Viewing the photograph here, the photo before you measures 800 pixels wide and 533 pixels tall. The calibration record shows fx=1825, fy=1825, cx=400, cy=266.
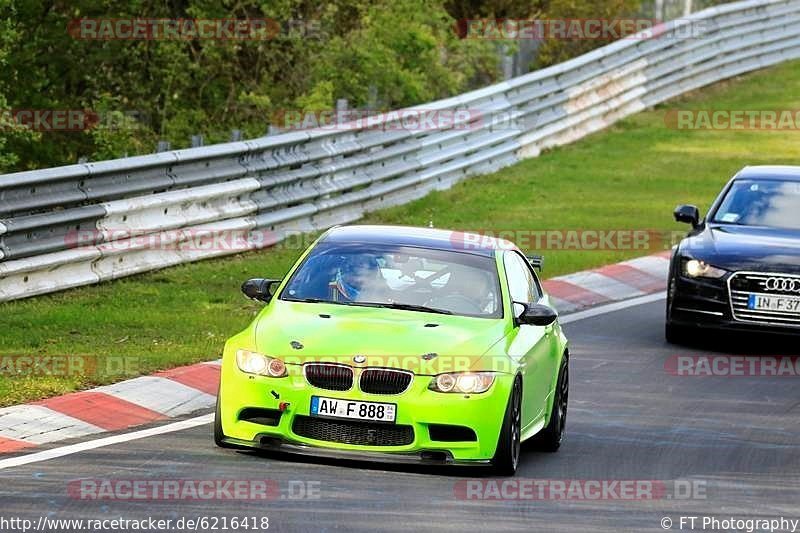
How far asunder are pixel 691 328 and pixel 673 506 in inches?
268

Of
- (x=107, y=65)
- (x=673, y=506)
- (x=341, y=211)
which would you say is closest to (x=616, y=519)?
(x=673, y=506)

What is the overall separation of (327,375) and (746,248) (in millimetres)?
7099

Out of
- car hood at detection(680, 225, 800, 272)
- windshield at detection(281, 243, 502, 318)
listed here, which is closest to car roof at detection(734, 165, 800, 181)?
car hood at detection(680, 225, 800, 272)

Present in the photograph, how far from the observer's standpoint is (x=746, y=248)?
16.1 m

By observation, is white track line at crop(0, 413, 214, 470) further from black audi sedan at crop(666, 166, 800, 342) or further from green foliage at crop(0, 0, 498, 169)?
green foliage at crop(0, 0, 498, 169)

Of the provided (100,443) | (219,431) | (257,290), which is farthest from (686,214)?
(100,443)

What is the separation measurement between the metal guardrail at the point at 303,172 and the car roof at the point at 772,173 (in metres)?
5.15

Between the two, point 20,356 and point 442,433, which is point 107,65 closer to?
point 20,356

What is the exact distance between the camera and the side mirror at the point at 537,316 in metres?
10.9

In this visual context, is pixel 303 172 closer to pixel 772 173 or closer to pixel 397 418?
pixel 772 173

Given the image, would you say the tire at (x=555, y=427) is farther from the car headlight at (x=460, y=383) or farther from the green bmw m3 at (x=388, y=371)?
the car headlight at (x=460, y=383)

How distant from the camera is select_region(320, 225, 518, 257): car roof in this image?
11352 millimetres

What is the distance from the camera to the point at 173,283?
17219 mm

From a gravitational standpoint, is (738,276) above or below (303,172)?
below
